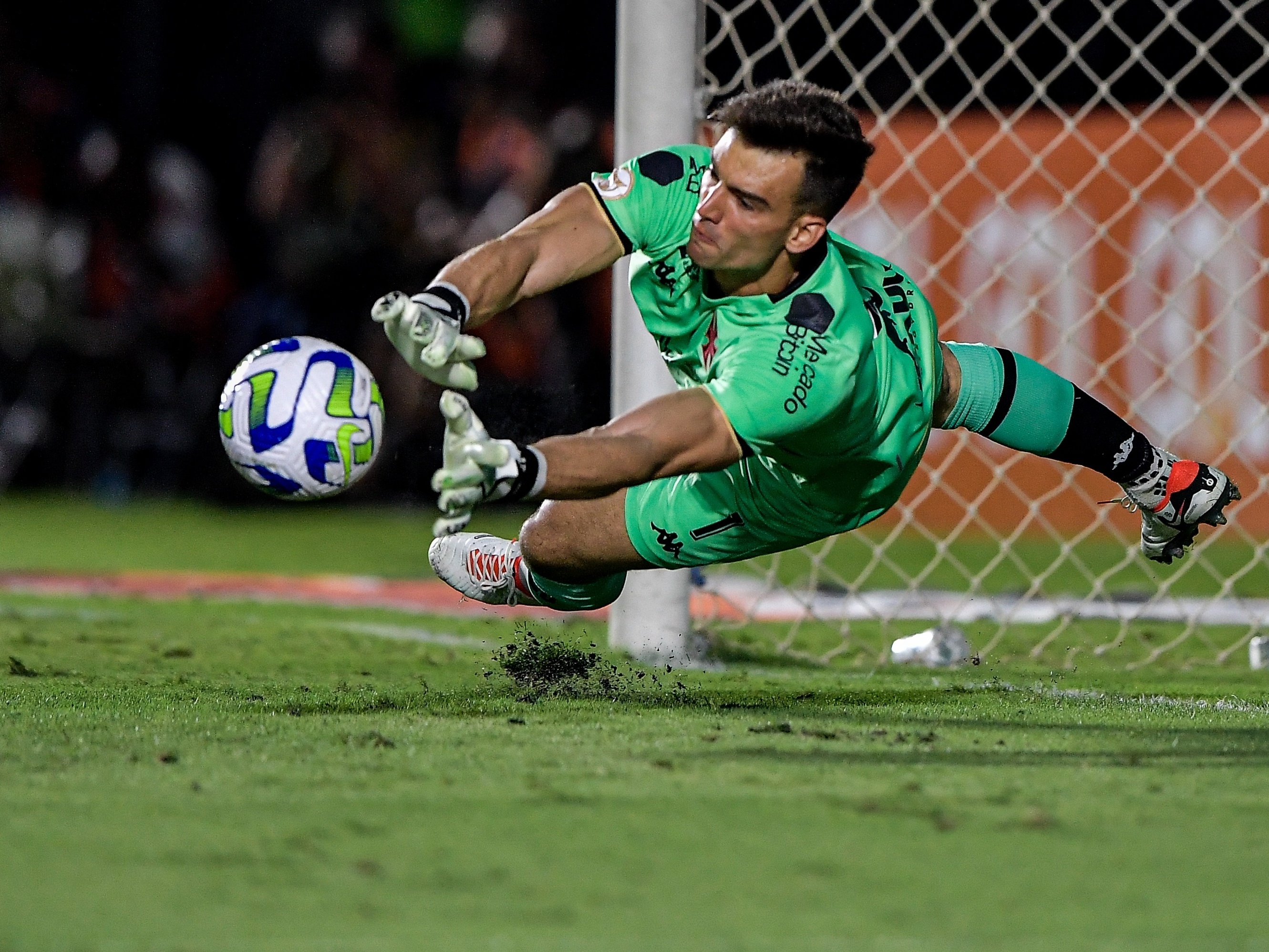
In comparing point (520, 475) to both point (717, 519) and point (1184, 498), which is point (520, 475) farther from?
point (1184, 498)

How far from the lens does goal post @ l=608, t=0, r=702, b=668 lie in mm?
5598

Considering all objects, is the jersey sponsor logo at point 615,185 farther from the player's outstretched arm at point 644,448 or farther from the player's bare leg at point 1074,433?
the player's bare leg at point 1074,433

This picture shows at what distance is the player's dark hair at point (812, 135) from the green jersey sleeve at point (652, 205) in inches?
14.1

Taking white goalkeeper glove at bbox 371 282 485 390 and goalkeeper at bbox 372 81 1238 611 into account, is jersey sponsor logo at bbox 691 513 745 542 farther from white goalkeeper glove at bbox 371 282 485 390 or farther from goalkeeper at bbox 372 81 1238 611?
white goalkeeper glove at bbox 371 282 485 390

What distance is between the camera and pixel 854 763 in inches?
142

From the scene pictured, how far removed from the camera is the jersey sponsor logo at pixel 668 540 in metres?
4.65

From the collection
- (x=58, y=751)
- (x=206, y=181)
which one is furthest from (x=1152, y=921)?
(x=206, y=181)

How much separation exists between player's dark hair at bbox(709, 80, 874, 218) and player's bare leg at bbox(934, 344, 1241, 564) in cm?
81

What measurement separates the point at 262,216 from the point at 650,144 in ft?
23.7

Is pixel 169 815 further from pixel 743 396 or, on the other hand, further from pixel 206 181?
pixel 206 181

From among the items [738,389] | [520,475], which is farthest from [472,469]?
[738,389]

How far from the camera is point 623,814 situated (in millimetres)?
3068

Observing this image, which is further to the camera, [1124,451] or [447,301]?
[1124,451]

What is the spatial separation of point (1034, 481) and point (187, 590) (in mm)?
4013
